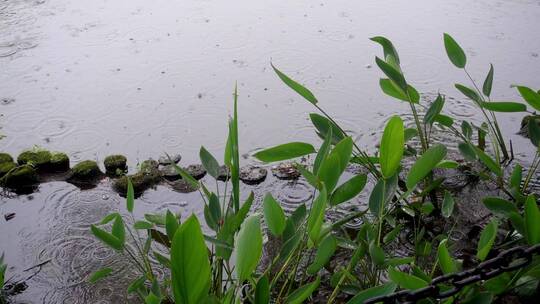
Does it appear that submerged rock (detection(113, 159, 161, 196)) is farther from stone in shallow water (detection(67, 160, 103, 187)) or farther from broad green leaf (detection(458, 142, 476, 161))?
broad green leaf (detection(458, 142, 476, 161))

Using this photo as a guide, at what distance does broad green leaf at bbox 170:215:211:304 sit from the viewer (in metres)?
0.49

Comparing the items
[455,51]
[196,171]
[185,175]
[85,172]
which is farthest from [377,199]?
[85,172]

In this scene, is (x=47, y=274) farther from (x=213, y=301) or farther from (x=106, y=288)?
(x=213, y=301)

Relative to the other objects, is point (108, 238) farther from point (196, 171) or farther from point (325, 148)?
point (196, 171)

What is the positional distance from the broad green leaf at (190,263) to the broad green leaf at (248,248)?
4.5 inches

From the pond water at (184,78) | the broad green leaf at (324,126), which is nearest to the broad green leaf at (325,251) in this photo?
the broad green leaf at (324,126)

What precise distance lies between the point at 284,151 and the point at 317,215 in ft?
1.01

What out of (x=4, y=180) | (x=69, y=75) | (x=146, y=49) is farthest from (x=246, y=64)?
(x=4, y=180)

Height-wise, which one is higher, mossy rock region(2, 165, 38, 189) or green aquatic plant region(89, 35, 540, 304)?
green aquatic plant region(89, 35, 540, 304)

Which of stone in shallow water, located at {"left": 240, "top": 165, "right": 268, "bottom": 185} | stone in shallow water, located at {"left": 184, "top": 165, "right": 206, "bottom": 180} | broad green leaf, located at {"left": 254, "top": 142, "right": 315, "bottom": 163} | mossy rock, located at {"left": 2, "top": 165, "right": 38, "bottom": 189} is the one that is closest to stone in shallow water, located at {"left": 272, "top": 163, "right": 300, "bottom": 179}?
stone in shallow water, located at {"left": 240, "top": 165, "right": 268, "bottom": 185}

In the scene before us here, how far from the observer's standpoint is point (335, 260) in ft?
4.08

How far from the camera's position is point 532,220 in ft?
2.62

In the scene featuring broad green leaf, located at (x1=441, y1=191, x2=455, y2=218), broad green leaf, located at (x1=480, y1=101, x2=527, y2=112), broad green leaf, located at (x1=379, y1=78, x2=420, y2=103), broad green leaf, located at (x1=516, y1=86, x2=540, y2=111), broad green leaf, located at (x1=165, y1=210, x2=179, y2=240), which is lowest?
broad green leaf, located at (x1=441, y1=191, x2=455, y2=218)

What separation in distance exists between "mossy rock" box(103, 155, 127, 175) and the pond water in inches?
2.5
